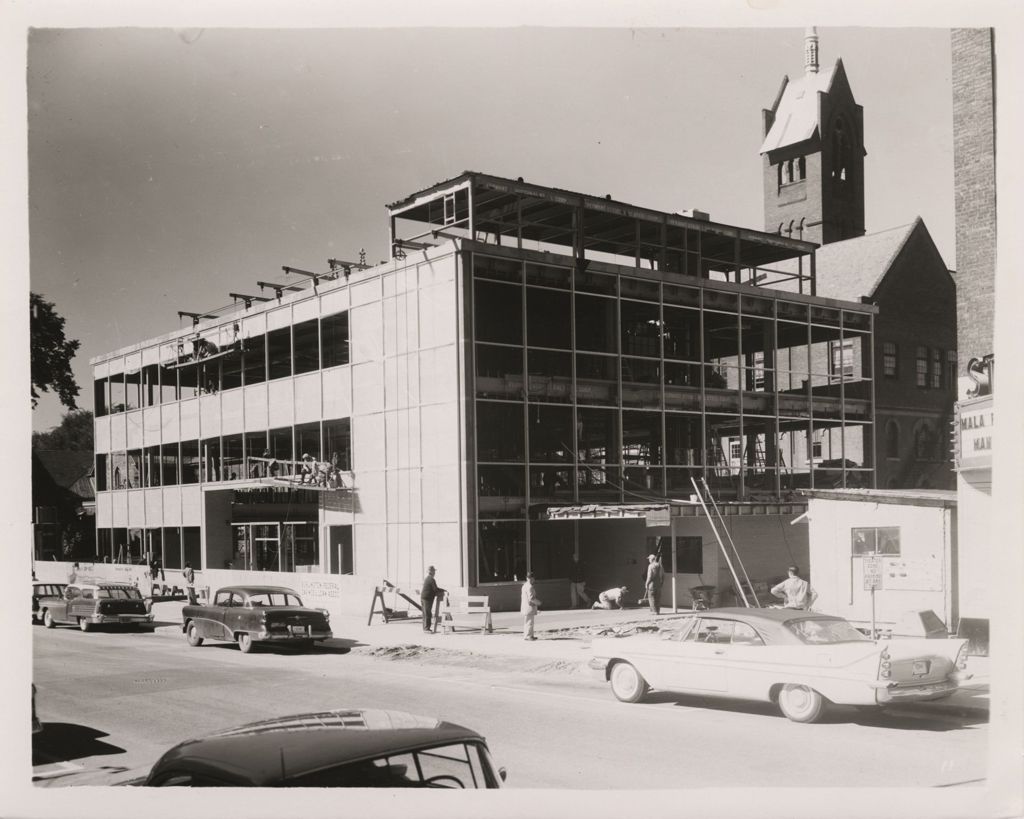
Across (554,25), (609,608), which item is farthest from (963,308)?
(609,608)

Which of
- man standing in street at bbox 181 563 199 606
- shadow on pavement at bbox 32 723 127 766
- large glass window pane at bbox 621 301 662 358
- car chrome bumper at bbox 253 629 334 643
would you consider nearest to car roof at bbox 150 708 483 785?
shadow on pavement at bbox 32 723 127 766

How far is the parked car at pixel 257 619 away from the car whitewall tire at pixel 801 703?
1097 centimetres

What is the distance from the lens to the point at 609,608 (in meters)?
28.4

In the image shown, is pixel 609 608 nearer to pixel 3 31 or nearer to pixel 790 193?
pixel 3 31

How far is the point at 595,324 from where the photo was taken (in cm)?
3503

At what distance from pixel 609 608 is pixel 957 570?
11370 millimetres

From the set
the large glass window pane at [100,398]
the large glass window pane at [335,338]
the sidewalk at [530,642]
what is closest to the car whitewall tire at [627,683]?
the sidewalk at [530,642]

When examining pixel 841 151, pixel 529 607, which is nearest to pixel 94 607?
pixel 529 607

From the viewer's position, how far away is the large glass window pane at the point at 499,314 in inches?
1208

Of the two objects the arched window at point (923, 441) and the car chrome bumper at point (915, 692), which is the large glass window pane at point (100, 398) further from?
the car chrome bumper at point (915, 692)

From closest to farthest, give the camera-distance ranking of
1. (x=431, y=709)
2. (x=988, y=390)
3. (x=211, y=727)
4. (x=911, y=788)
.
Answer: (x=911, y=788)
(x=211, y=727)
(x=431, y=709)
(x=988, y=390)

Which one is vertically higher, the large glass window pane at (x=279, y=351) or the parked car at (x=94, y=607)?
the large glass window pane at (x=279, y=351)

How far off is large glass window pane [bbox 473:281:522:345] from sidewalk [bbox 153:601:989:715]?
8.56 metres

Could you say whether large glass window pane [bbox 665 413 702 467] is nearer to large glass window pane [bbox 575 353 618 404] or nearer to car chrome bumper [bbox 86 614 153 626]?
large glass window pane [bbox 575 353 618 404]
